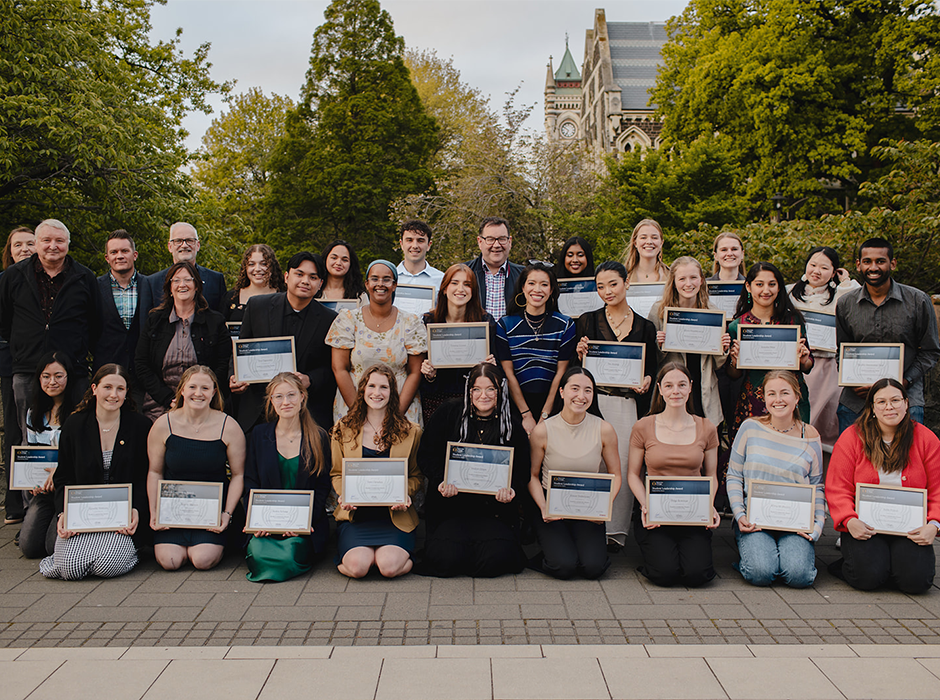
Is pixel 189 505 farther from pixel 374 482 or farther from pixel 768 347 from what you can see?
pixel 768 347

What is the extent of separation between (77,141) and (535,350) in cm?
1076

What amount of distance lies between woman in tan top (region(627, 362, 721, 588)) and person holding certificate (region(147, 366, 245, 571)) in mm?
2980

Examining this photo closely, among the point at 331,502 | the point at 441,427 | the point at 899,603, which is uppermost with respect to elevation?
the point at 441,427

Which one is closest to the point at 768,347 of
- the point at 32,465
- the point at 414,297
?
the point at 414,297

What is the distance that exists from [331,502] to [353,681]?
8.45 ft

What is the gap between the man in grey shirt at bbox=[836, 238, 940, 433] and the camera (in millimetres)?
6102

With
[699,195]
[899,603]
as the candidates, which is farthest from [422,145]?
[899,603]

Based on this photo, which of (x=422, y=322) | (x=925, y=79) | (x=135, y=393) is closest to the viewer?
(x=422, y=322)

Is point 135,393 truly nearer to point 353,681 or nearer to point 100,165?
point 353,681

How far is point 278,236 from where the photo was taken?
32.2 meters

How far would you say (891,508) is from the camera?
509 cm

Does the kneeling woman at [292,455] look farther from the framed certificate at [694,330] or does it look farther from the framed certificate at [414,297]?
the framed certificate at [694,330]

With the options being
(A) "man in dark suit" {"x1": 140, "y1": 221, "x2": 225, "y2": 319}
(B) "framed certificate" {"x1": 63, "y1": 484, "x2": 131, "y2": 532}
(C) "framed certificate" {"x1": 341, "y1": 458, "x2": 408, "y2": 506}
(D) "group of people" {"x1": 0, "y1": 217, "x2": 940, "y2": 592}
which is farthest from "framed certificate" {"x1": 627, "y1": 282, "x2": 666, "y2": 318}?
(B) "framed certificate" {"x1": 63, "y1": 484, "x2": 131, "y2": 532}

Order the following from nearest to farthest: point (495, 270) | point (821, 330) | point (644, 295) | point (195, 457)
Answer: point (195, 457) < point (821, 330) < point (644, 295) < point (495, 270)
